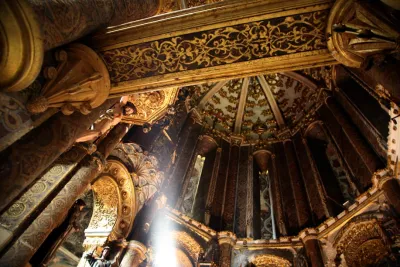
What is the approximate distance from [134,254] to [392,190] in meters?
5.10

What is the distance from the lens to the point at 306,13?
2920 mm

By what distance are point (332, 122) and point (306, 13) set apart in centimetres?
785

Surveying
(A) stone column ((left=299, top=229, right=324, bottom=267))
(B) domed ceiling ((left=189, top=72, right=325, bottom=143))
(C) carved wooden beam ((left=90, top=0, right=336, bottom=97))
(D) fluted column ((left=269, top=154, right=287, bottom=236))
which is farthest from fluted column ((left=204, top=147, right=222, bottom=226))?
(C) carved wooden beam ((left=90, top=0, right=336, bottom=97))

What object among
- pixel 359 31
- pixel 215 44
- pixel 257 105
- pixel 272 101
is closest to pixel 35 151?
pixel 215 44

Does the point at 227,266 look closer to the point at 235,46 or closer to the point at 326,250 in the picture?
the point at 326,250

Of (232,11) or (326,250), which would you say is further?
(326,250)

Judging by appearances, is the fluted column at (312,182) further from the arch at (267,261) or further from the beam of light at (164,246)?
the beam of light at (164,246)

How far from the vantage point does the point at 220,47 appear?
128 inches

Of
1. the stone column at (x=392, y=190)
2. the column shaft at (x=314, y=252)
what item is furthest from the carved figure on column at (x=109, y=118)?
the stone column at (x=392, y=190)

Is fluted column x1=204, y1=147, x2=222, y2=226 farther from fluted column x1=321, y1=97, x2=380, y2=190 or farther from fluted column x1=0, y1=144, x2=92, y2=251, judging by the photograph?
fluted column x1=0, y1=144, x2=92, y2=251

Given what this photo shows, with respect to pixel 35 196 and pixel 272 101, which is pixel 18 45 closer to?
pixel 35 196

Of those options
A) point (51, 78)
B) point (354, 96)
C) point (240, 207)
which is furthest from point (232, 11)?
point (354, 96)

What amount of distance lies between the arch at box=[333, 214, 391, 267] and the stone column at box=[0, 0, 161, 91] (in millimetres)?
6055

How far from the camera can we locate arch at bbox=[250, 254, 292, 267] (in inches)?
267
